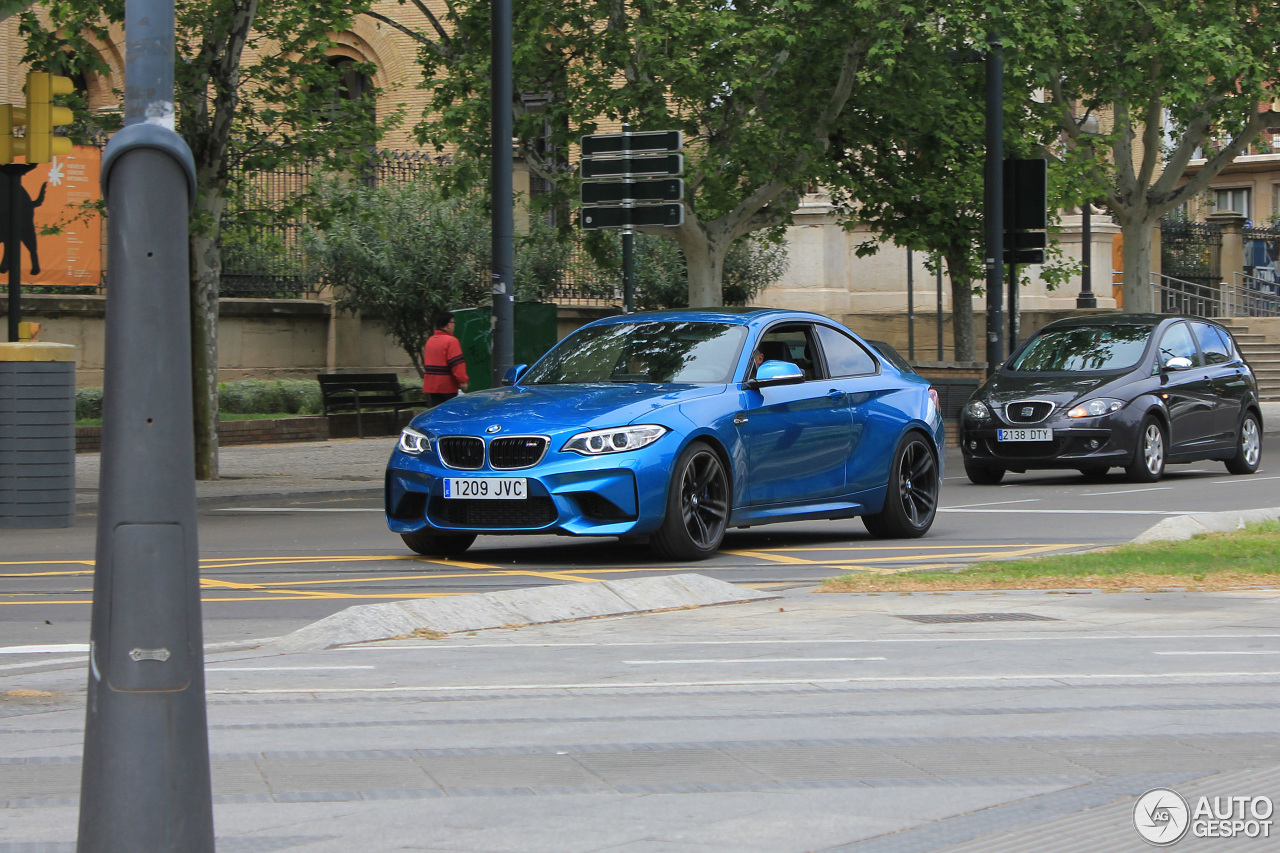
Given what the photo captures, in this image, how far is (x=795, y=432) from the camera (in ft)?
38.9

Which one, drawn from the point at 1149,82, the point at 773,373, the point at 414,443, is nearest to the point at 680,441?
the point at 773,373

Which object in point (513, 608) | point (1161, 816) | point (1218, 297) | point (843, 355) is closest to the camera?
point (1161, 816)

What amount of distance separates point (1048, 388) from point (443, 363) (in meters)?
7.22

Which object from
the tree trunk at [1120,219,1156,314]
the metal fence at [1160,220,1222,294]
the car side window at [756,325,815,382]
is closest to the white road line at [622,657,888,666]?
the car side window at [756,325,815,382]

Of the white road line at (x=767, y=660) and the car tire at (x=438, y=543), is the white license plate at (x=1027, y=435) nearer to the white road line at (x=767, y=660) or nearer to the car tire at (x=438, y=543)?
the car tire at (x=438, y=543)

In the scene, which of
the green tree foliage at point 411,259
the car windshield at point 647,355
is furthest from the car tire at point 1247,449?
the green tree foliage at point 411,259

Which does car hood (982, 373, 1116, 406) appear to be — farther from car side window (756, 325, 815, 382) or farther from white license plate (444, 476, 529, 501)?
white license plate (444, 476, 529, 501)

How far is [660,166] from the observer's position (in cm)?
1741

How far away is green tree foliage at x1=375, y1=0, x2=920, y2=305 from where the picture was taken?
20938 mm

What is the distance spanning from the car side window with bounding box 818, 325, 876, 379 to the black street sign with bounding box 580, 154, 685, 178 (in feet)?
16.1

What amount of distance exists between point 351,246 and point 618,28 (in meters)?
9.69

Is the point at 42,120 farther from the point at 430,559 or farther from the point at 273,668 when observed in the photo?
the point at 273,668

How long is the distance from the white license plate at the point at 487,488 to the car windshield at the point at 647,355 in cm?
140

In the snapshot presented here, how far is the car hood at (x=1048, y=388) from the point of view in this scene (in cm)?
1805
